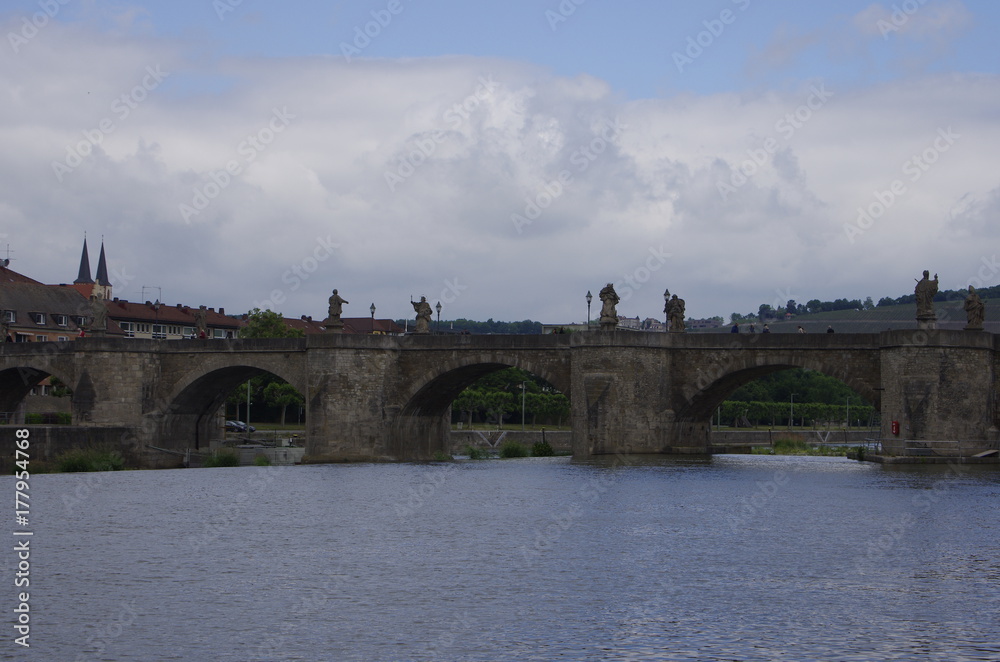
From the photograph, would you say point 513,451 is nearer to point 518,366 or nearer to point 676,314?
point 518,366

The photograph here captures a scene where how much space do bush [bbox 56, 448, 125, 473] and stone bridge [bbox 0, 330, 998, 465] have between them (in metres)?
3.93

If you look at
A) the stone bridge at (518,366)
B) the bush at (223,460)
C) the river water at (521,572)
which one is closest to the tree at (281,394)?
the stone bridge at (518,366)

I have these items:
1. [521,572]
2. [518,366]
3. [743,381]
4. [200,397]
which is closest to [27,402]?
[200,397]

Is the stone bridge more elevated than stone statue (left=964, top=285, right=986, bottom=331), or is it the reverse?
stone statue (left=964, top=285, right=986, bottom=331)

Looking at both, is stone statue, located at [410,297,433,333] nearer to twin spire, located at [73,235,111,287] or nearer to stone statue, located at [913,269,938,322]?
stone statue, located at [913,269,938,322]

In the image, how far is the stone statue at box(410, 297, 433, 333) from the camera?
57.1m

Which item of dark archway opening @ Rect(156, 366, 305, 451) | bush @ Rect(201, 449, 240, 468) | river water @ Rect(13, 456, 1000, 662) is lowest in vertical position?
river water @ Rect(13, 456, 1000, 662)

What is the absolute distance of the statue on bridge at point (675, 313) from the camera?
52.5 meters

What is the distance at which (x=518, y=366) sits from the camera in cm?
5234

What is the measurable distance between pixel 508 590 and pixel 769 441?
68.0 m

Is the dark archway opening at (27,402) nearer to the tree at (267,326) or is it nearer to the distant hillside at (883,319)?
the tree at (267,326)

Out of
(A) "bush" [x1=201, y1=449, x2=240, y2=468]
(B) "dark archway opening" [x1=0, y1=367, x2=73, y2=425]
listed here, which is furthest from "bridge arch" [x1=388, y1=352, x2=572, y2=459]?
(B) "dark archway opening" [x1=0, y1=367, x2=73, y2=425]

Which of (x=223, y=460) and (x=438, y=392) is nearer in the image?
(x=223, y=460)

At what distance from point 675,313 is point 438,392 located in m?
10.7
